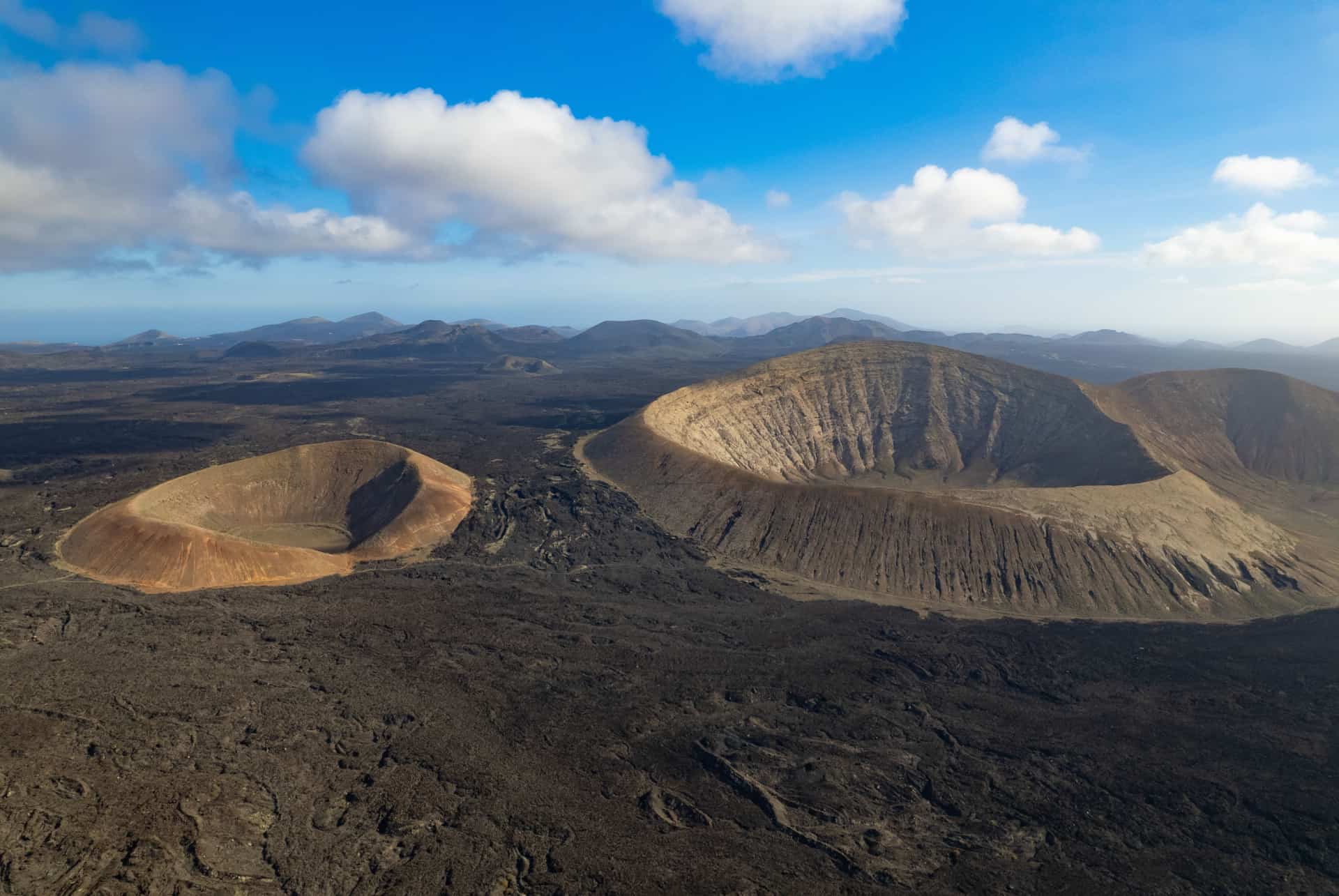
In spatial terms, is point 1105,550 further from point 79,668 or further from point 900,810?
point 79,668

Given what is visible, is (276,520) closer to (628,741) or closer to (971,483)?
(628,741)

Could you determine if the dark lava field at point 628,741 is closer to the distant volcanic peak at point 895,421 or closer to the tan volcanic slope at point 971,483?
the tan volcanic slope at point 971,483

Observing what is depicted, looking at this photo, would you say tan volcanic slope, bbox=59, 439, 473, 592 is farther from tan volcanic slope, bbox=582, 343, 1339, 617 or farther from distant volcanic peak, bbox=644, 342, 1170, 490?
distant volcanic peak, bbox=644, 342, 1170, 490

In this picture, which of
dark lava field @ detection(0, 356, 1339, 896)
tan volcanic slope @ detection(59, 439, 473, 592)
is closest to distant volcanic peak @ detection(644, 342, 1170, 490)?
tan volcanic slope @ detection(59, 439, 473, 592)

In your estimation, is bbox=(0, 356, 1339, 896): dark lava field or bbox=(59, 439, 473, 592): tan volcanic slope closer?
bbox=(0, 356, 1339, 896): dark lava field

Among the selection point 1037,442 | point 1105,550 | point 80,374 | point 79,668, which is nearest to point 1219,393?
point 1037,442

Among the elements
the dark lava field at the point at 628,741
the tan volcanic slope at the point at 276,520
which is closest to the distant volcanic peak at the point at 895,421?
the tan volcanic slope at the point at 276,520
